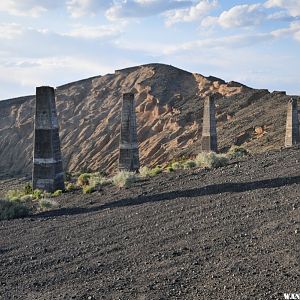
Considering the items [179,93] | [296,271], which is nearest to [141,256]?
[296,271]

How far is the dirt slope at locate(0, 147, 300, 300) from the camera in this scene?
8016 millimetres

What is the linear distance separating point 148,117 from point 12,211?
46.3 m

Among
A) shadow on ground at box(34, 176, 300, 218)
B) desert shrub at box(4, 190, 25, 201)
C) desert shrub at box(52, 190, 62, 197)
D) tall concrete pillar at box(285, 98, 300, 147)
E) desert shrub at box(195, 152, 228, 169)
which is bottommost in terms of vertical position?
desert shrub at box(4, 190, 25, 201)

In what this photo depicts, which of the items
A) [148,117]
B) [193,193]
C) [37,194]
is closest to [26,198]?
[37,194]

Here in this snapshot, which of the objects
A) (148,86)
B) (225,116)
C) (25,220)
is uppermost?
(148,86)

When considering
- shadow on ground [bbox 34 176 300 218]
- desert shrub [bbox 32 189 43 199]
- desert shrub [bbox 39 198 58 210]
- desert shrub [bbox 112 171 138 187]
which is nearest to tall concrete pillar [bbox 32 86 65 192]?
desert shrub [bbox 32 189 43 199]

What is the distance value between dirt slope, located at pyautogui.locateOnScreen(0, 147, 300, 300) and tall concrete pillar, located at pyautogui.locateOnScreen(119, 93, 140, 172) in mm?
9406

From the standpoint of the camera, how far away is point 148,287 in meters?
8.15

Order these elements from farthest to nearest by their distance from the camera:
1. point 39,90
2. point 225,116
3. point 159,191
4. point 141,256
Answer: point 225,116
point 39,90
point 159,191
point 141,256

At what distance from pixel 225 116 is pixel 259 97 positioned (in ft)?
14.1

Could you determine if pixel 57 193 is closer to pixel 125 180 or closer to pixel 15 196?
pixel 15 196

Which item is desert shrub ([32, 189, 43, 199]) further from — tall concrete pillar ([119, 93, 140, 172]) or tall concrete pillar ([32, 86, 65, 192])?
tall concrete pillar ([119, 93, 140, 172])

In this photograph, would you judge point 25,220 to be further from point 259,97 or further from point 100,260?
point 259,97

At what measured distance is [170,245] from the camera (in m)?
10.3
